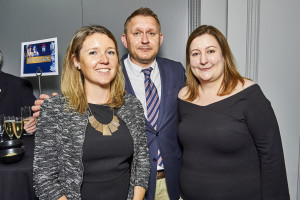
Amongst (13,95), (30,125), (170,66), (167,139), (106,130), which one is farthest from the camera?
(13,95)

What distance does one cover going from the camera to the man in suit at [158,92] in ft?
5.55

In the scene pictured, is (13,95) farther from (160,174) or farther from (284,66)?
(284,66)

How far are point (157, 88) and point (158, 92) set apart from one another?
0.12 feet

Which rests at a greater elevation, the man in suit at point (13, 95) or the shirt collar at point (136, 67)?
the shirt collar at point (136, 67)

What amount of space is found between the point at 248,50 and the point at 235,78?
89cm

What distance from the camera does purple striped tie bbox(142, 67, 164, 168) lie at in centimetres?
172

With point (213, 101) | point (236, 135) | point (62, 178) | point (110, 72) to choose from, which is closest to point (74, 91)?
point (110, 72)

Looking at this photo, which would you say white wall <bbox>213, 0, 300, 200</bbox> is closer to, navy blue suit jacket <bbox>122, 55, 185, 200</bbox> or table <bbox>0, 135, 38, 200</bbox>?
navy blue suit jacket <bbox>122, 55, 185, 200</bbox>

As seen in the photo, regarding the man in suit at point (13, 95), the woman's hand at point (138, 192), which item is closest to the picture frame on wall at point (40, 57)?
the man in suit at point (13, 95)

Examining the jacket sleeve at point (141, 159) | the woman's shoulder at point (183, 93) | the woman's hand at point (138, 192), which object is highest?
→ the woman's shoulder at point (183, 93)

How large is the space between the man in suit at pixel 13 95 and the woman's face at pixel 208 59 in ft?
6.93

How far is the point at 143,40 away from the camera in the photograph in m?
1.81

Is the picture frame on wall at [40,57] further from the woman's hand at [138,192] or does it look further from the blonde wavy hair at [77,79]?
the woman's hand at [138,192]

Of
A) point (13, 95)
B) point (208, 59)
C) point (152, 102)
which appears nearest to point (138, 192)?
point (152, 102)
